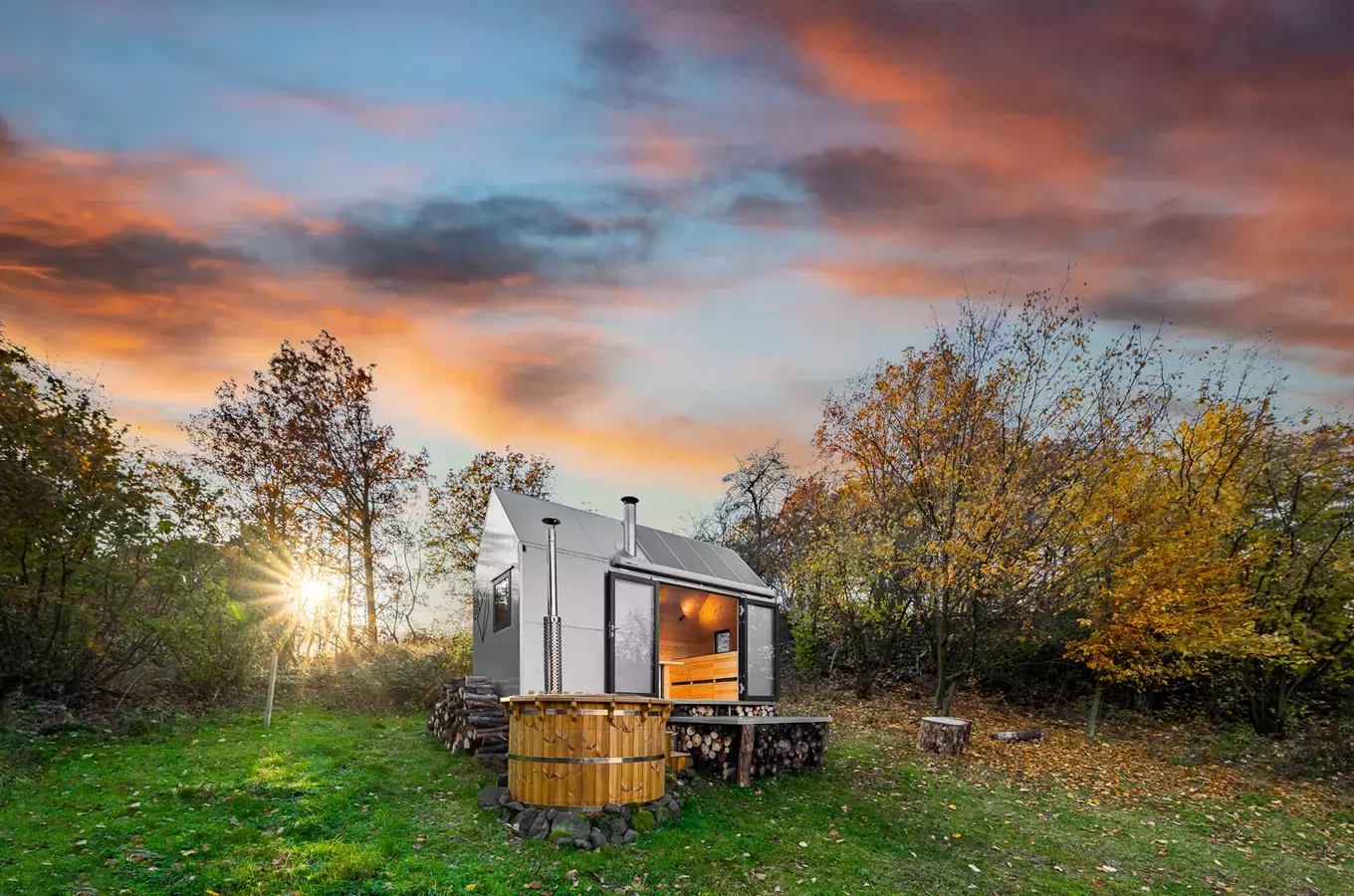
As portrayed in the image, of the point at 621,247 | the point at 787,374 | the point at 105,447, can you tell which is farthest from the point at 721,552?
the point at 105,447

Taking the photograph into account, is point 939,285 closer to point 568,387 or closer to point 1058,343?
point 1058,343

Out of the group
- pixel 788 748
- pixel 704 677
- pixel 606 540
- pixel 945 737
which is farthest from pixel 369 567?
pixel 945 737

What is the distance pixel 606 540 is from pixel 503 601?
1.78 meters

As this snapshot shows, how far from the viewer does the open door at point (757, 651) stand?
12.3 m

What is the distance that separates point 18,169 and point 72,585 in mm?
4913

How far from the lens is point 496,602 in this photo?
1072 centimetres

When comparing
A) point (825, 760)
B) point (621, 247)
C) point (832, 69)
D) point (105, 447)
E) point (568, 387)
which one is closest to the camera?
point (832, 69)

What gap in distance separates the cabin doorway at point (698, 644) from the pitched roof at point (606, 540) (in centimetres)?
66

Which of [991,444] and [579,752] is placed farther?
[991,444]

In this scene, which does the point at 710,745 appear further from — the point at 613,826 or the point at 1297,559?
the point at 1297,559

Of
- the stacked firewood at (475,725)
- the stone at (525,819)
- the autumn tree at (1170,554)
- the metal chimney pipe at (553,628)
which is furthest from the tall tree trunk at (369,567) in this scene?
the autumn tree at (1170,554)

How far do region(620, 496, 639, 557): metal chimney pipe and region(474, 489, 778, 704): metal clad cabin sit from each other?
17 mm

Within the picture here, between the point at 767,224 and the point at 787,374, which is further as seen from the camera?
the point at 787,374

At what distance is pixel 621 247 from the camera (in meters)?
9.99
